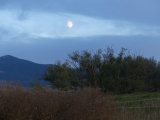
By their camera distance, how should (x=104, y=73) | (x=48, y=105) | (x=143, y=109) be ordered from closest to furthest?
(x=48, y=105) → (x=143, y=109) → (x=104, y=73)

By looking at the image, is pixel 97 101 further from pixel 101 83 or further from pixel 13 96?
pixel 101 83

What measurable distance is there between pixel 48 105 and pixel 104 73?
636 inches

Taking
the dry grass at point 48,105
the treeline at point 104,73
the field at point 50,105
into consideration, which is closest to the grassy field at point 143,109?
the field at point 50,105

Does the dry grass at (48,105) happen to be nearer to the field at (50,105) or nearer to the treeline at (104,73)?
the field at (50,105)

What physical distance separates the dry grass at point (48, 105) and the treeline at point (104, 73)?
13.4m

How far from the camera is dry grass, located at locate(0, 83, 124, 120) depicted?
24.8ft

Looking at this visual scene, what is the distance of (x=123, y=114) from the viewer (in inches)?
390

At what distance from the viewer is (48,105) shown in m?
7.68

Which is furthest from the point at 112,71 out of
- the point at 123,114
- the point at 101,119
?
the point at 101,119

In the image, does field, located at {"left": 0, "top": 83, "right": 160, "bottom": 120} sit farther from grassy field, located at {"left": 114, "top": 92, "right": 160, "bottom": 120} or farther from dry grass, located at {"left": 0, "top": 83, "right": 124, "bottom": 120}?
grassy field, located at {"left": 114, "top": 92, "right": 160, "bottom": 120}

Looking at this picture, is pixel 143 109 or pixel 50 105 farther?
pixel 143 109

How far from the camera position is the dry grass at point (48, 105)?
7566 mm

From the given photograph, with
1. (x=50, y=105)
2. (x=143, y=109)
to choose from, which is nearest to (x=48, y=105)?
(x=50, y=105)

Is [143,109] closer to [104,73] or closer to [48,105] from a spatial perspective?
[48,105]
